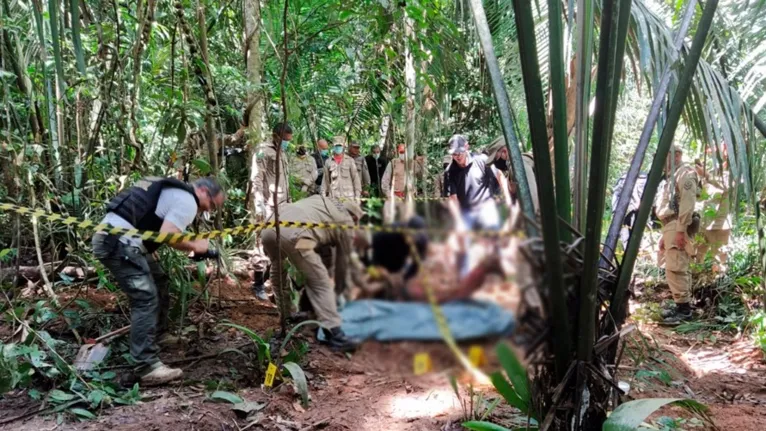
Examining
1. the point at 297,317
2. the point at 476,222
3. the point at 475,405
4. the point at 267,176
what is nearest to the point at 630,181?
the point at 476,222

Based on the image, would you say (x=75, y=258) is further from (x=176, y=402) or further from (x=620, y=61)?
(x=620, y=61)

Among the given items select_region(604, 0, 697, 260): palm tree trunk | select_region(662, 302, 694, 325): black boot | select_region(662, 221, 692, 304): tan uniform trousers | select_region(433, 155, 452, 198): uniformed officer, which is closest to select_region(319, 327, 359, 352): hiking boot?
select_region(433, 155, 452, 198): uniformed officer

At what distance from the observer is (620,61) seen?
3.97 ft

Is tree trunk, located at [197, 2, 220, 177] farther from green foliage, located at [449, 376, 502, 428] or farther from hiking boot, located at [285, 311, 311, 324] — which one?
green foliage, located at [449, 376, 502, 428]

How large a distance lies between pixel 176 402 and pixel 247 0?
2964mm

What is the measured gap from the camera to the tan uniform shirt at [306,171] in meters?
Result: 5.98

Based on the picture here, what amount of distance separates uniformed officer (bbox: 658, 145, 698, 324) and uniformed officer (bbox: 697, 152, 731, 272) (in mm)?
198

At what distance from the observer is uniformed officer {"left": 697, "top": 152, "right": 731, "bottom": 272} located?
14.5 feet

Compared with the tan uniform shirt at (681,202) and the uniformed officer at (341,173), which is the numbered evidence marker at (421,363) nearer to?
the tan uniform shirt at (681,202)

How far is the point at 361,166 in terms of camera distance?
738 cm

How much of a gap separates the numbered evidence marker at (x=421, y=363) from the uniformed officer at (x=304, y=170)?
3.46 metres

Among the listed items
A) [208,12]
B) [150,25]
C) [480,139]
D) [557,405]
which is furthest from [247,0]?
[480,139]

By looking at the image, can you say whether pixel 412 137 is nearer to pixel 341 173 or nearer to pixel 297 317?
pixel 341 173

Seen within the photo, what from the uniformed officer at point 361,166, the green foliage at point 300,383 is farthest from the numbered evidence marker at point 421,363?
the uniformed officer at point 361,166
